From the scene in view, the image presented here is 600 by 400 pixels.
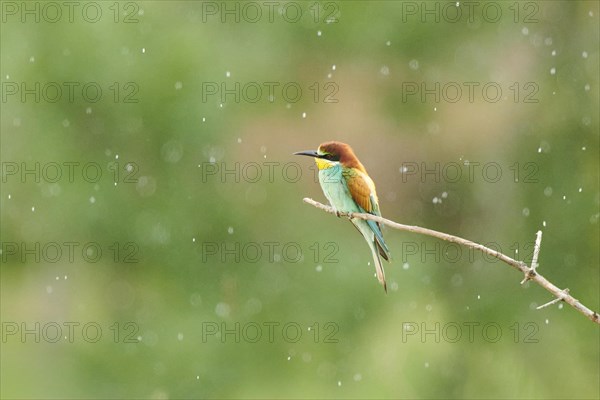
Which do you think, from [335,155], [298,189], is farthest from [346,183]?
[298,189]

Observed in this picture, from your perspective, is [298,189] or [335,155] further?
[298,189]

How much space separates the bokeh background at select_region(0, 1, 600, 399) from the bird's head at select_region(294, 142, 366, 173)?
264cm

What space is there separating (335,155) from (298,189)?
9.34 ft

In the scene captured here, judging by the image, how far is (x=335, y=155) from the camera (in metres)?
3.60

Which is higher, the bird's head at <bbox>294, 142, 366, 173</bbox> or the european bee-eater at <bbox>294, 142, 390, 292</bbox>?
the bird's head at <bbox>294, 142, 366, 173</bbox>

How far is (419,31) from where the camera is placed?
6402 mm

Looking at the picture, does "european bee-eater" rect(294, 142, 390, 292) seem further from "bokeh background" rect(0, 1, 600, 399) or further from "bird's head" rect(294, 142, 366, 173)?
"bokeh background" rect(0, 1, 600, 399)

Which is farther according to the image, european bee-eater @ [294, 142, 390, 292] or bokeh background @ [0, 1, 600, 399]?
bokeh background @ [0, 1, 600, 399]

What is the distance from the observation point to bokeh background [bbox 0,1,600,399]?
628 centimetres

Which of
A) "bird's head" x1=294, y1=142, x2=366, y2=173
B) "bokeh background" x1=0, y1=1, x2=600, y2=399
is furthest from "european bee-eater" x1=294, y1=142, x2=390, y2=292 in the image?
"bokeh background" x1=0, y1=1, x2=600, y2=399

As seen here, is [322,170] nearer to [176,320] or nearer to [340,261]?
[340,261]

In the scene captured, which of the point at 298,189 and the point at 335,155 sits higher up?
the point at 335,155

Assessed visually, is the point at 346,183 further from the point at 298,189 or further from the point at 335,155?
the point at 298,189

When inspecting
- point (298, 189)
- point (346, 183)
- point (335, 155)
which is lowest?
point (298, 189)
